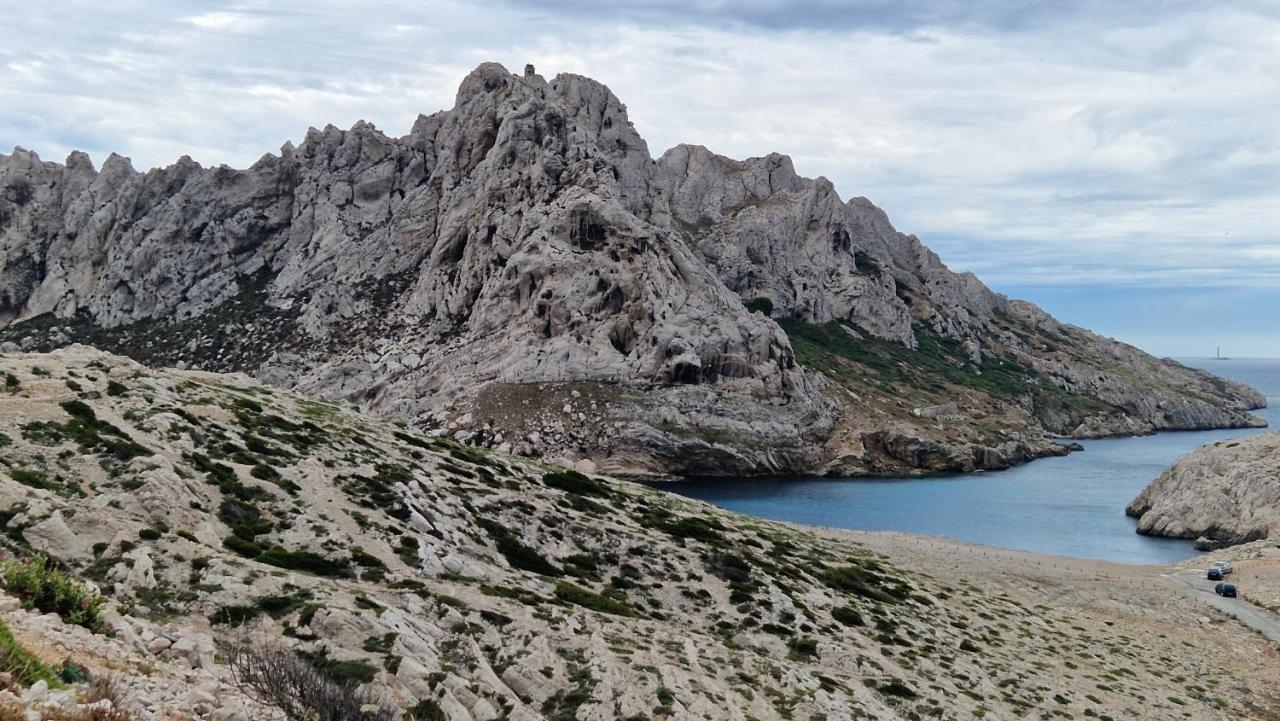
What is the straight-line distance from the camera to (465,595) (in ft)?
92.0

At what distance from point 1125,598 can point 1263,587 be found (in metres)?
15.6

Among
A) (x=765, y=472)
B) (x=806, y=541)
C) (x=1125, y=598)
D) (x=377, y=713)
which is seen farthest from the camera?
(x=765, y=472)

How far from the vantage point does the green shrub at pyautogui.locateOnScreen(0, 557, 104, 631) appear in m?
13.8

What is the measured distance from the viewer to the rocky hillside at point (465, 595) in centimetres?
2038

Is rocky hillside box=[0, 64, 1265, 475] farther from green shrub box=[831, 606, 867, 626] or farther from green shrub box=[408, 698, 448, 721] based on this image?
green shrub box=[408, 698, 448, 721]

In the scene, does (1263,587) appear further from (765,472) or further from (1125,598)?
(765,472)

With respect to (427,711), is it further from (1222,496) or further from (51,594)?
(1222,496)

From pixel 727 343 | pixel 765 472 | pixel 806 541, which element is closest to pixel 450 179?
pixel 727 343

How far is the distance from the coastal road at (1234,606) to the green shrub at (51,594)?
2739 inches

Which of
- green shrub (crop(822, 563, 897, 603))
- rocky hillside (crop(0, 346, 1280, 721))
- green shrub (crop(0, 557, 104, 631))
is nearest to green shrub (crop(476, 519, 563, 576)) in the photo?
rocky hillside (crop(0, 346, 1280, 721))

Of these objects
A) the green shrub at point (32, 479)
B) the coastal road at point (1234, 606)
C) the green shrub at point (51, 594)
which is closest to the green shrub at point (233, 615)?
the green shrub at point (51, 594)

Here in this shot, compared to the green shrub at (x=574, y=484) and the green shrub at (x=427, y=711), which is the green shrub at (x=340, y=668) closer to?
the green shrub at (x=427, y=711)

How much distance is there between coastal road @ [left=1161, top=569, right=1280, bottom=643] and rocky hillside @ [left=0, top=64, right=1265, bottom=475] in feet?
243

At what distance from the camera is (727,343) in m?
146
